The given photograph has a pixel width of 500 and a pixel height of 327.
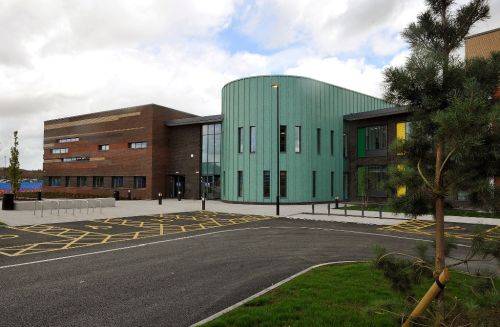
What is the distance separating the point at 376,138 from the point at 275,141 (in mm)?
10774

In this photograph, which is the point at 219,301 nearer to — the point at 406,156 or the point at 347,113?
the point at 406,156

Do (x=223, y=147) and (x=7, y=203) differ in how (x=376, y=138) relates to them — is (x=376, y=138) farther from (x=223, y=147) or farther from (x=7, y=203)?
(x=7, y=203)

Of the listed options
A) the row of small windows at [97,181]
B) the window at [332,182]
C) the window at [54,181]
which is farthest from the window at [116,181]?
the window at [332,182]

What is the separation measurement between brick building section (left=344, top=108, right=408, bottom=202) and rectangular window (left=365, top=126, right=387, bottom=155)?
42 centimetres

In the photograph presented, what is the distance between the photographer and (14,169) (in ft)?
104

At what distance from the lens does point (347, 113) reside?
3778 cm

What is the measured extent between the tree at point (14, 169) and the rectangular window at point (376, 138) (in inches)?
1318

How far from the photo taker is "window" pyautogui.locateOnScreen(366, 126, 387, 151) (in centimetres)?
3419

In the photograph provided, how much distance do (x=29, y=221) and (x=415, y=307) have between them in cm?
2050

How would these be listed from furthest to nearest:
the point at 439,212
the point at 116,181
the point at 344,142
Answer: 1. the point at 116,181
2. the point at 344,142
3. the point at 439,212

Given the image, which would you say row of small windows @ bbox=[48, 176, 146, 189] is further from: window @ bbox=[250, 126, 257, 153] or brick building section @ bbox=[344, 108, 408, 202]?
brick building section @ bbox=[344, 108, 408, 202]

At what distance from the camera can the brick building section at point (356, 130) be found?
3319 centimetres

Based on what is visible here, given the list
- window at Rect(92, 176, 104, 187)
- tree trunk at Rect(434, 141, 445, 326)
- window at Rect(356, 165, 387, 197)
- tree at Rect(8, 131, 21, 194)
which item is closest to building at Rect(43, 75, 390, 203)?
window at Rect(92, 176, 104, 187)

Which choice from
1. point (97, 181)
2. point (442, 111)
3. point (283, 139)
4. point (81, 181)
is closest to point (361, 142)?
point (283, 139)
